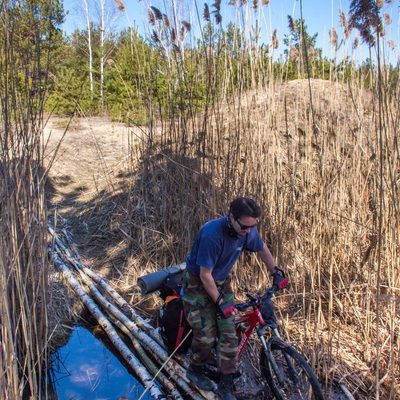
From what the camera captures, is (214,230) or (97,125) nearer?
(214,230)

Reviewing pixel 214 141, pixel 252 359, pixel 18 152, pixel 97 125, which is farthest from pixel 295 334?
pixel 97 125

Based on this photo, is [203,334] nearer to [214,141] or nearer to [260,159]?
[260,159]

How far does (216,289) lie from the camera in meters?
2.58

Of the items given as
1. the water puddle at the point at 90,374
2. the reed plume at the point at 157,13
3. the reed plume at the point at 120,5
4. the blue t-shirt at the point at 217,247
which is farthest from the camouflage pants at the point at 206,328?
the reed plume at the point at 120,5

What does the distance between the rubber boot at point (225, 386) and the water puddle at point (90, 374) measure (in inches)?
24.2

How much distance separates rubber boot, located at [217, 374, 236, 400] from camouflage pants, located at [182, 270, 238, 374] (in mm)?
78

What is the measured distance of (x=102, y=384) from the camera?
125 inches

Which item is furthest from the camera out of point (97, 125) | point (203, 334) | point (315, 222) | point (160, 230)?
point (97, 125)

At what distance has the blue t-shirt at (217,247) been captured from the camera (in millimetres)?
2561

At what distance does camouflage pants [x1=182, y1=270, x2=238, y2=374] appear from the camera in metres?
2.66

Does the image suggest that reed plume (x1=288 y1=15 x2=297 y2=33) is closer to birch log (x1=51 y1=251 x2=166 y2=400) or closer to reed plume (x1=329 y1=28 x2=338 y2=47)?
reed plume (x1=329 y1=28 x2=338 y2=47)

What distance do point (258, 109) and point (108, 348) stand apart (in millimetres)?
2376

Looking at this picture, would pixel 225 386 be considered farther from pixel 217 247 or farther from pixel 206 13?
pixel 206 13

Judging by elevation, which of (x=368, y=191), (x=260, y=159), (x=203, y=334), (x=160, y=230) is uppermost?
(x=260, y=159)
